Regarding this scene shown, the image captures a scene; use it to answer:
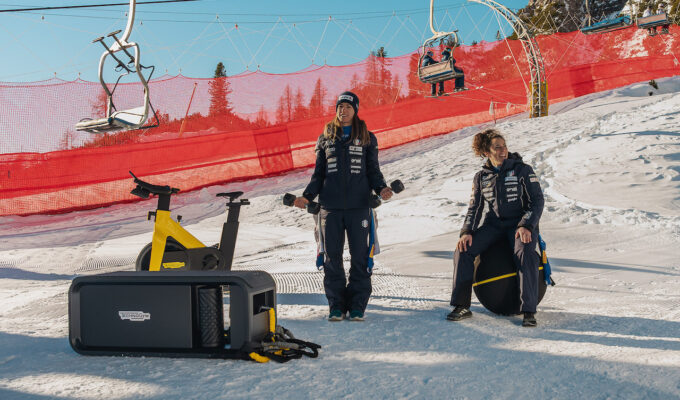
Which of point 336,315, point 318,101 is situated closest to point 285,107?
point 318,101

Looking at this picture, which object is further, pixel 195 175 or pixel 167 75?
pixel 167 75

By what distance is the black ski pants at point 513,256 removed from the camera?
11.7 feet

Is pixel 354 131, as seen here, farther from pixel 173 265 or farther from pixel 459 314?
pixel 173 265

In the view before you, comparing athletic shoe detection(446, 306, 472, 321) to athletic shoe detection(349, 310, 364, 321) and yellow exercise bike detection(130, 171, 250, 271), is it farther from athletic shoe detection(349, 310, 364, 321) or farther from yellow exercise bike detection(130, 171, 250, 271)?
yellow exercise bike detection(130, 171, 250, 271)

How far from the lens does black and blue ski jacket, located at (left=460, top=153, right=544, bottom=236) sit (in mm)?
3680

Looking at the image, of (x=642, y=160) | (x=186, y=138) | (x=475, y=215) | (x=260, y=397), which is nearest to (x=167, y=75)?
(x=186, y=138)

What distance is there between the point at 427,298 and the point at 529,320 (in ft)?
3.85

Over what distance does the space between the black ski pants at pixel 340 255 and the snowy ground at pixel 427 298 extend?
0.75ft

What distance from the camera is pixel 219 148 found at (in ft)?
43.6

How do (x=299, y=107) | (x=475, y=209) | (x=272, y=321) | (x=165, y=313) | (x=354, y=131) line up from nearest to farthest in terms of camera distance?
(x=165, y=313), (x=272, y=321), (x=475, y=209), (x=354, y=131), (x=299, y=107)

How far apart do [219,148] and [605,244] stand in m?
9.11

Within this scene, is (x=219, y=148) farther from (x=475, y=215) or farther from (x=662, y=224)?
(x=475, y=215)

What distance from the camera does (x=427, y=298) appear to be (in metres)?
4.54

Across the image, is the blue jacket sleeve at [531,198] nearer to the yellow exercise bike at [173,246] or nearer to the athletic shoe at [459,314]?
the athletic shoe at [459,314]
